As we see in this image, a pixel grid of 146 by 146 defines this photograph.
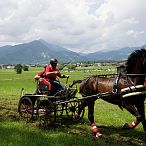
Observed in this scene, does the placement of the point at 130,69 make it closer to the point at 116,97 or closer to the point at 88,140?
the point at 116,97

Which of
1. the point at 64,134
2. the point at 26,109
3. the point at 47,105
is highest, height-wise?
the point at 47,105

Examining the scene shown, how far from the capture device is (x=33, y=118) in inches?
542

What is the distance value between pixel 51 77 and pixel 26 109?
1.74 meters

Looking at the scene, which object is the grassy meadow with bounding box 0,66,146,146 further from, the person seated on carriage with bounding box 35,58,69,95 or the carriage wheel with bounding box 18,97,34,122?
the person seated on carriage with bounding box 35,58,69,95

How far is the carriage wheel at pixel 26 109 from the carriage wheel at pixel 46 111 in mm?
461

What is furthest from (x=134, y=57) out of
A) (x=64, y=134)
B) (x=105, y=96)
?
(x=64, y=134)

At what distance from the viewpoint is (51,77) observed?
13.3 metres

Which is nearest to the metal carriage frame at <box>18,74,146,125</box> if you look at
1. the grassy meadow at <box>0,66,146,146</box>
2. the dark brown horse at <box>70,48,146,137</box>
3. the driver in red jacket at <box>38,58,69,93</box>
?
the dark brown horse at <box>70,48,146,137</box>

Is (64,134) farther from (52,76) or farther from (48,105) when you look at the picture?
(52,76)

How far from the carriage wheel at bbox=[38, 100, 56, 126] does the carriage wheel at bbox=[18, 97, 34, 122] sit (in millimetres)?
461

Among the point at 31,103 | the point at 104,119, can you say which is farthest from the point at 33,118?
the point at 104,119

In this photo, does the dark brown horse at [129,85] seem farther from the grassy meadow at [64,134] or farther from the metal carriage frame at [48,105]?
the grassy meadow at [64,134]

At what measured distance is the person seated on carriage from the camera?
42.8ft

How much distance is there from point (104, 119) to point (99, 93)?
11.2ft
